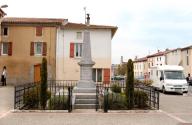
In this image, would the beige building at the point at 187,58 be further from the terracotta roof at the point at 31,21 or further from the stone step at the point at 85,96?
the stone step at the point at 85,96

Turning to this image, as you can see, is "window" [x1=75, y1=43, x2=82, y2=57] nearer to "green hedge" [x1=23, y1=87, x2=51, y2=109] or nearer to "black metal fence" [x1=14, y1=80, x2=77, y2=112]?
"black metal fence" [x1=14, y1=80, x2=77, y2=112]

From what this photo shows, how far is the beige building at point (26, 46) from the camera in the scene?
39156mm

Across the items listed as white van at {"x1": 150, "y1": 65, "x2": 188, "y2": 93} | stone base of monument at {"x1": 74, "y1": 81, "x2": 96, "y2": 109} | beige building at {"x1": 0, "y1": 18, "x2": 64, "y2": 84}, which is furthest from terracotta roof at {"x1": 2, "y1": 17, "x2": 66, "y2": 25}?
stone base of monument at {"x1": 74, "y1": 81, "x2": 96, "y2": 109}

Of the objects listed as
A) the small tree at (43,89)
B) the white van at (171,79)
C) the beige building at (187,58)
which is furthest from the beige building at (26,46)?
the beige building at (187,58)

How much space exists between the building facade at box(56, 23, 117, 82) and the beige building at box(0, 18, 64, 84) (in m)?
0.79

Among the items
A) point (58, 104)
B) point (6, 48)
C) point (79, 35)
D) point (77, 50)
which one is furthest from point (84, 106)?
point (6, 48)

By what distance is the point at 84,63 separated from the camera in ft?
70.0

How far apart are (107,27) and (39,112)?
25.2m

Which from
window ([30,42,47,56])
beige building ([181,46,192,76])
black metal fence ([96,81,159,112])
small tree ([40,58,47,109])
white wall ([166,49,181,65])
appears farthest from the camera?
white wall ([166,49,181,65])

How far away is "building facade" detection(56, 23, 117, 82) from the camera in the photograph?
39.4 m

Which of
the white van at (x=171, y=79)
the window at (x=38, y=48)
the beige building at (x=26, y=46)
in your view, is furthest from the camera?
the window at (x=38, y=48)

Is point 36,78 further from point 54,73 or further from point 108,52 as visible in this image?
point 108,52

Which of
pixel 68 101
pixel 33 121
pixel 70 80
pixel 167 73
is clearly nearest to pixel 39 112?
pixel 68 101

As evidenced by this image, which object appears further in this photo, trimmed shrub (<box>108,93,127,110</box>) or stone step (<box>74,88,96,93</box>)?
stone step (<box>74,88,96,93</box>)
